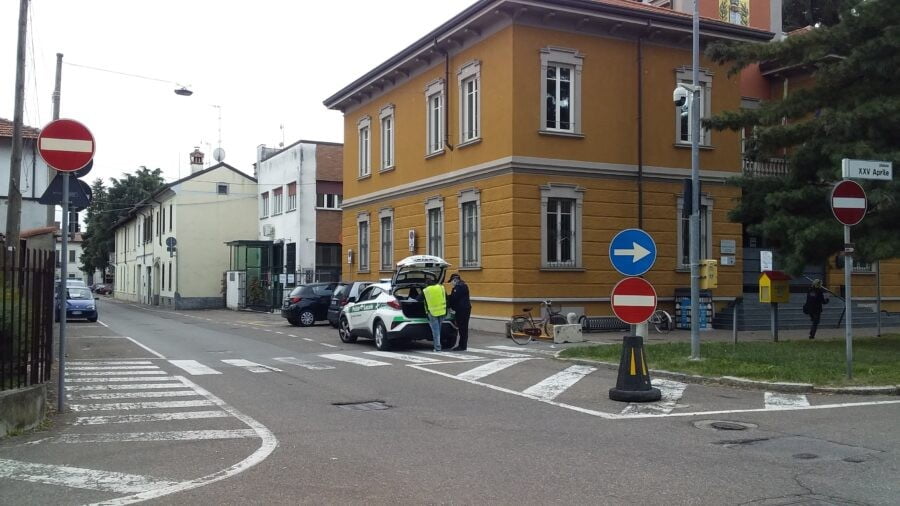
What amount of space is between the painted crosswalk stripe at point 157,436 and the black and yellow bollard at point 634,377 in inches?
196

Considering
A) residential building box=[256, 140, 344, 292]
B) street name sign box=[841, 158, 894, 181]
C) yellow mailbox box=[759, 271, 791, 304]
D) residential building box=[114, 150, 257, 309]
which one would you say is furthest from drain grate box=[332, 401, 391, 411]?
residential building box=[114, 150, 257, 309]

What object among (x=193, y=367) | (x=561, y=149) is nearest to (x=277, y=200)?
(x=561, y=149)

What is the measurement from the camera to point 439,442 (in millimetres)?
7984

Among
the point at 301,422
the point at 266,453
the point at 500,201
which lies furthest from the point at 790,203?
the point at 266,453

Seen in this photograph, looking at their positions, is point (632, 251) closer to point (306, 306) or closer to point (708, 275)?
point (708, 275)

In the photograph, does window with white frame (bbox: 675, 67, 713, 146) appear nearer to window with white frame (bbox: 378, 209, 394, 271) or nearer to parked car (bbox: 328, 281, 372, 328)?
window with white frame (bbox: 378, 209, 394, 271)

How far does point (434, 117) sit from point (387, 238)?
5753 mm

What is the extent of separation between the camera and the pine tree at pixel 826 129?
16.0m

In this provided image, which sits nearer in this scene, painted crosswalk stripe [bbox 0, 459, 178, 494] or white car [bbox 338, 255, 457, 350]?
painted crosswalk stripe [bbox 0, 459, 178, 494]

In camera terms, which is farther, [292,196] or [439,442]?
[292,196]

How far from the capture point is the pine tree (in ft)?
52.4

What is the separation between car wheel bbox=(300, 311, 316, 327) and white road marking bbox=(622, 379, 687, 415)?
55.4 feet

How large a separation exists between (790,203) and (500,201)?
26.3ft

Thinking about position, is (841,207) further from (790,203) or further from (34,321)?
(34,321)
